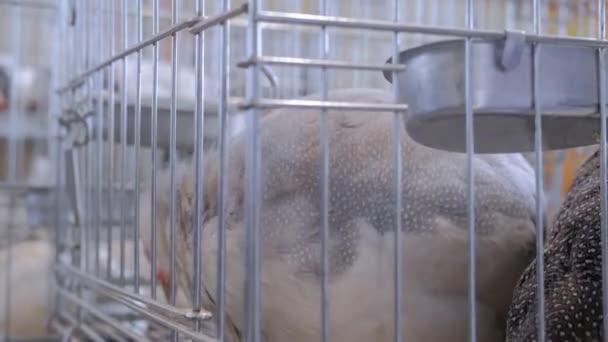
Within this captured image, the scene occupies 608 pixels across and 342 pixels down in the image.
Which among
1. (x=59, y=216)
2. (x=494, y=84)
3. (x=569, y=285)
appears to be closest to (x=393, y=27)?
(x=494, y=84)

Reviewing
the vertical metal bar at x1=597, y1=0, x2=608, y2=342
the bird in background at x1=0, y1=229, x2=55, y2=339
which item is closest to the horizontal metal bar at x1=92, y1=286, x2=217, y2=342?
the vertical metal bar at x1=597, y1=0, x2=608, y2=342

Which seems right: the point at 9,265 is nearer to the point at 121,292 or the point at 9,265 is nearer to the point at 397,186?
the point at 121,292

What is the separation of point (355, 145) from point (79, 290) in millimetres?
483

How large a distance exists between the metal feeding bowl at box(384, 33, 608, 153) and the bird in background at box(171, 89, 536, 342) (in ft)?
0.21

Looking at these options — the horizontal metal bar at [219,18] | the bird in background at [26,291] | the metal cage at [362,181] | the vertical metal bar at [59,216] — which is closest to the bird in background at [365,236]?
the metal cage at [362,181]

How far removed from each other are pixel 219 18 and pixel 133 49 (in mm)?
222

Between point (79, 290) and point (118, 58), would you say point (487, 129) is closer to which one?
point (118, 58)

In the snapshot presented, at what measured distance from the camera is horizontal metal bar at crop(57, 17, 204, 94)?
53 centimetres

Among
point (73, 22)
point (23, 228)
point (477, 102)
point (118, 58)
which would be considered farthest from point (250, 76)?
point (23, 228)

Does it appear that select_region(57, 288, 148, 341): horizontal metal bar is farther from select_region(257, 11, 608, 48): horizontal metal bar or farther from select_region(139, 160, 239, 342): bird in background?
select_region(257, 11, 608, 48): horizontal metal bar

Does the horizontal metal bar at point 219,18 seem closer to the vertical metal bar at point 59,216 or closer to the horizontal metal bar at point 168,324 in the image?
the horizontal metal bar at point 168,324

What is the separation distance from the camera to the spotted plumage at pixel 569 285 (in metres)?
0.47

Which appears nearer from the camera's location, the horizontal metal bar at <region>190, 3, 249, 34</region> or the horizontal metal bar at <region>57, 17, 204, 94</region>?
the horizontal metal bar at <region>190, 3, 249, 34</region>

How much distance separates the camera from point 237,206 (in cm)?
56
